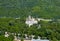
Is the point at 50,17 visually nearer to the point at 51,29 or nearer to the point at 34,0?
the point at 34,0

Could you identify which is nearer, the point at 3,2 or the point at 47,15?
the point at 47,15

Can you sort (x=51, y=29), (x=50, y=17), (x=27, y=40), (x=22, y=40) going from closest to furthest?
(x=22, y=40)
(x=27, y=40)
(x=51, y=29)
(x=50, y=17)

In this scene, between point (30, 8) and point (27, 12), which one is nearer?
point (27, 12)

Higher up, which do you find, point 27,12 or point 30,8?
point 30,8

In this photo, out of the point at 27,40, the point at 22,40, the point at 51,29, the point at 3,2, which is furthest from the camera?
the point at 3,2

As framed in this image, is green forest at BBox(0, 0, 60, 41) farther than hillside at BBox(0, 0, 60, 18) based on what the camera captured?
No

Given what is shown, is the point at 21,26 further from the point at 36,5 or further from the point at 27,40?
the point at 36,5

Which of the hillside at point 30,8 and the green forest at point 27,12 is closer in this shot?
the green forest at point 27,12

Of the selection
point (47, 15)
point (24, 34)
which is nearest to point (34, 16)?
point (47, 15)
